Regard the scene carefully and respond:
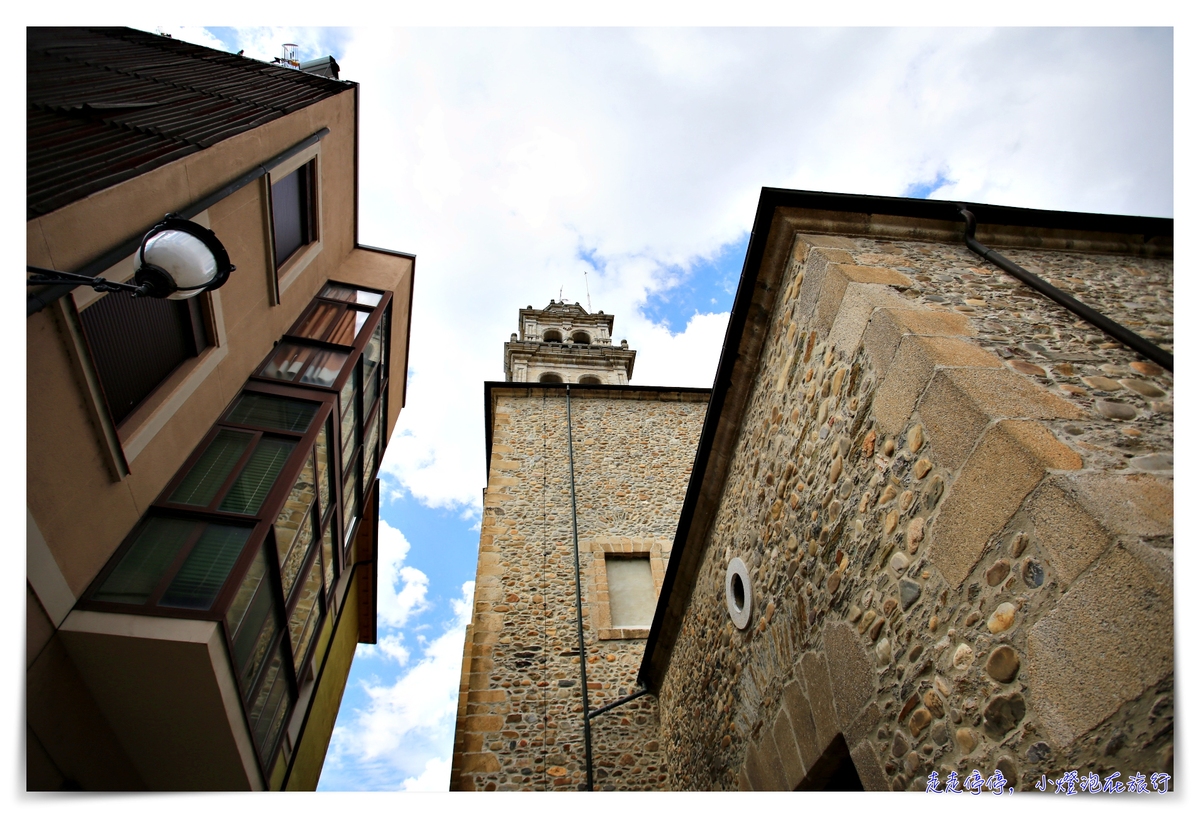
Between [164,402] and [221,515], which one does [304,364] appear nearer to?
[164,402]

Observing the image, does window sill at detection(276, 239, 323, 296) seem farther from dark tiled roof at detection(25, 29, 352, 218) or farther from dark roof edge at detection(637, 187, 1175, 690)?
dark roof edge at detection(637, 187, 1175, 690)

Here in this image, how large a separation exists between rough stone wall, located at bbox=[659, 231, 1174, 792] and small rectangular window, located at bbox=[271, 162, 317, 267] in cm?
556

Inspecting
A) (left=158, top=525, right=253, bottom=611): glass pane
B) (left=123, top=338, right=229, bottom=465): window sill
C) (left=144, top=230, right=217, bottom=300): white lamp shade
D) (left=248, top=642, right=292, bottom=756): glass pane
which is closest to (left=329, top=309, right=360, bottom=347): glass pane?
(left=123, top=338, right=229, bottom=465): window sill

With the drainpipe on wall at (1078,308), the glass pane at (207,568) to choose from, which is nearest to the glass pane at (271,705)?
the glass pane at (207,568)

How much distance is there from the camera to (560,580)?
9750 mm

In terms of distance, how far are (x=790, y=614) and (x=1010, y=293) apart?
257cm

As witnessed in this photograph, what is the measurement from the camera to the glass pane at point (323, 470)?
228 inches

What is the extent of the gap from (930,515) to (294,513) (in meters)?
5.11

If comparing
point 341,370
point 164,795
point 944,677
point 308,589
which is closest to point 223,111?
point 341,370

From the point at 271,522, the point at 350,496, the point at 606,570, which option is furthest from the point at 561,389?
the point at 271,522

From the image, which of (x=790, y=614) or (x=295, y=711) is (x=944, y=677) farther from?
(x=295, y=711)

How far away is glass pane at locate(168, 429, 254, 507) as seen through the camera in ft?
14.9

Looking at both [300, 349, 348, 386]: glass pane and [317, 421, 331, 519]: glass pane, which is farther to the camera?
[300, 349, 348, 386]: glass pane

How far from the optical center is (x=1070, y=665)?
1.78 m
